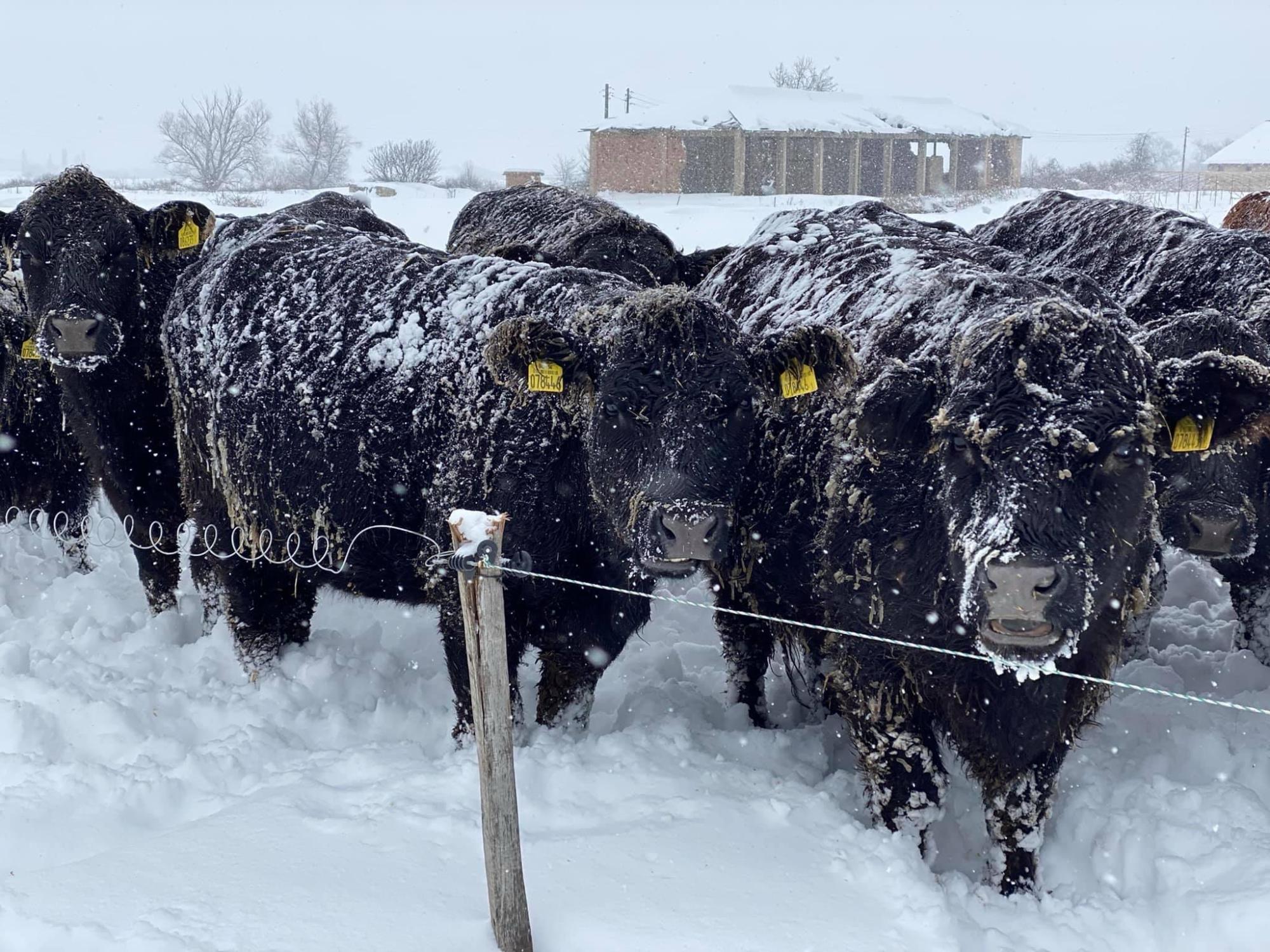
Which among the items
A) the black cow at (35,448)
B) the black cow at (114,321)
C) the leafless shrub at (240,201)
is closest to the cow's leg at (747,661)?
the black cow at (114,321)

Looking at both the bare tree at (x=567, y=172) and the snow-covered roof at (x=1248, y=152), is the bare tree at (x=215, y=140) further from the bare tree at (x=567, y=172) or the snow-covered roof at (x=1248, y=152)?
the snow-covered roof at (x=1248, y=152)

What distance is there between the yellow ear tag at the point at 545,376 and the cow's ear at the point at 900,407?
1011 mm

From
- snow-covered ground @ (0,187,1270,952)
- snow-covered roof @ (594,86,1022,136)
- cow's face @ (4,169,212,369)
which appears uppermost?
snow-covered roof @ (594,86,1022,136)

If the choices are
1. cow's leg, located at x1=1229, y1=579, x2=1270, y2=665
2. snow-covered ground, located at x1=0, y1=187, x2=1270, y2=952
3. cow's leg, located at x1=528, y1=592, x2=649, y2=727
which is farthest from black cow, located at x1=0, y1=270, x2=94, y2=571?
cow's leg, located at x1=1229, y1=579, x2=1270, y2=665

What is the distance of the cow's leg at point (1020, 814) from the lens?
142 inches

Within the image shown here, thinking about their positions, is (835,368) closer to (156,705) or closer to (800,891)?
(800,891)

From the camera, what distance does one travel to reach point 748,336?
4.14 m

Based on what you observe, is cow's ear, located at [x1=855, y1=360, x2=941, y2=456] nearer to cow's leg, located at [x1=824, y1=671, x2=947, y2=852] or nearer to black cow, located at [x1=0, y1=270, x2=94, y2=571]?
cow's leg, located at [x1=824, y1=671, x2=947, y2=852]

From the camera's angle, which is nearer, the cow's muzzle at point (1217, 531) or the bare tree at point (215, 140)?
the cow's muzzle at point (1217, 531)

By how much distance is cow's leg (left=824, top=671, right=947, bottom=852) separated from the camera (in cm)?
370

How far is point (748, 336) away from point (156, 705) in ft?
8.84

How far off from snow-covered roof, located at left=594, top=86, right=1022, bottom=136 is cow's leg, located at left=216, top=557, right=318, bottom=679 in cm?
3551

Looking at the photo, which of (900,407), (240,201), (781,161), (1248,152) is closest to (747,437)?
(900,407)

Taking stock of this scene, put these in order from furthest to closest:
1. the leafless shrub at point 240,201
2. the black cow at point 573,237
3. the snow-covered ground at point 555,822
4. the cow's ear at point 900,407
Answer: the leafless shrub at point 240,201
the black cow at point 573,237
the cow's ear at point 900,407
the snow-covered ground at point 555,822
